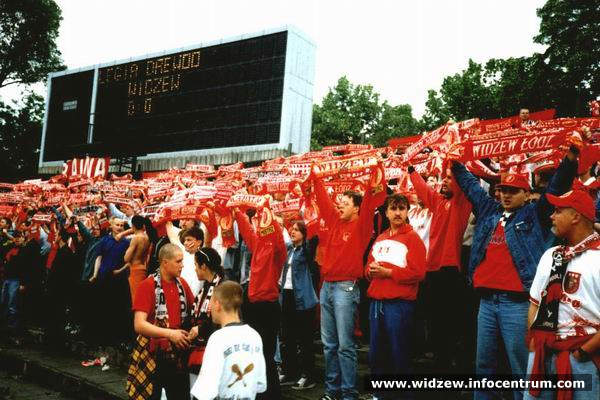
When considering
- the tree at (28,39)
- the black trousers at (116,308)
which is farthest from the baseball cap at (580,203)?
the tree at (28,39)

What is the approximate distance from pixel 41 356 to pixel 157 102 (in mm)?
11710

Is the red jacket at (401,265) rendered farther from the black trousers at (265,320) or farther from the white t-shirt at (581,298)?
the white t-shirt at (581,298)

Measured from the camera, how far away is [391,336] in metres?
5.06

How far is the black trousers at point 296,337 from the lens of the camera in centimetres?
668

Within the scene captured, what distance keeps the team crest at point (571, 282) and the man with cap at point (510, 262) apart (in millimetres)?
639

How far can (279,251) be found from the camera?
21.2ft

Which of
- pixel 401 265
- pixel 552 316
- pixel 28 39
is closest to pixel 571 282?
pixel 552 316

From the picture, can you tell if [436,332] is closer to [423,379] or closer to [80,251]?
[423,379]

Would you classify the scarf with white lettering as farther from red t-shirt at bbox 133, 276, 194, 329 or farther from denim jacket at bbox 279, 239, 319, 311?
denim jacket at bbox 279, 239, 319, 311

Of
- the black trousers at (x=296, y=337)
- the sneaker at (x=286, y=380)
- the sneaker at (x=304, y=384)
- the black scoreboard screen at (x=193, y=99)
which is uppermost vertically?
the black scoreboard screen at (x=193, y=99)

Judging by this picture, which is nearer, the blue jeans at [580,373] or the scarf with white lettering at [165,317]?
the blue jeans at [580,373]

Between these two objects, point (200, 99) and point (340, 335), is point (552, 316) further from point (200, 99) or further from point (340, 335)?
point (200, 99)

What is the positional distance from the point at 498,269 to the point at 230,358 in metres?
2.25

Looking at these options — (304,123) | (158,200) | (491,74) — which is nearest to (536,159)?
(158,200)
